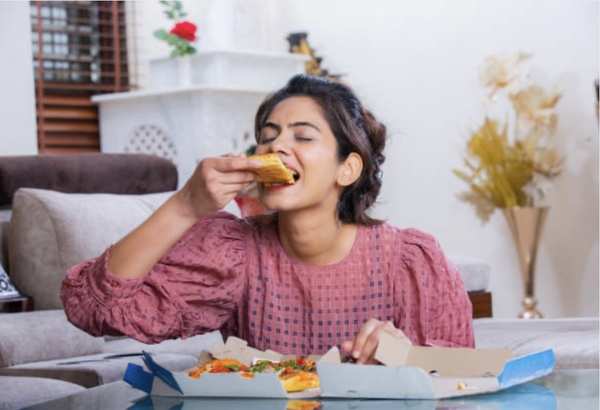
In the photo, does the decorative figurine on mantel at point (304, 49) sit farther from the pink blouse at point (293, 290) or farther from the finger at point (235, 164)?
the finger at point (235, 164)

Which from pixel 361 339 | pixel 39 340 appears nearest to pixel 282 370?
pixel 361 339

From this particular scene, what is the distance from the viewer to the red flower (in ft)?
18.9

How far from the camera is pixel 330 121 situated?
178cm

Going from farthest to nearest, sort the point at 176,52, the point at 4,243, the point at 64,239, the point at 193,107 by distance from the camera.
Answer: the point at 176,52, the point at 193,107, the point at 4,243, the point at 64,239

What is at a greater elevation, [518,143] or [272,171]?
[272,171]

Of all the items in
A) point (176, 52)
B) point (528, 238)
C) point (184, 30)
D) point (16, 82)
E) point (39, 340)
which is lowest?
point (528, 238)

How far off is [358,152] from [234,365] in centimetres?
47

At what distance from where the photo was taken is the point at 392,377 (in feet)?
4.39

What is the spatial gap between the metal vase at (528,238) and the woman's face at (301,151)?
393 centimetres

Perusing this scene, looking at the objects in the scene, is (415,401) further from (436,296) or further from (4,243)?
(4,243)

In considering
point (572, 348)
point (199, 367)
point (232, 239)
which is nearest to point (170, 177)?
point (572, 348)

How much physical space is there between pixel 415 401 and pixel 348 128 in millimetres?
566

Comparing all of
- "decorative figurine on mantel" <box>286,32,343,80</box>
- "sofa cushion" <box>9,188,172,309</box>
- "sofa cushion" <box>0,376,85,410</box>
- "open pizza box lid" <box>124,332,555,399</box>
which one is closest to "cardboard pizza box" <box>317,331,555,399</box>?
"open pizza box lid" <box>124,332,555,399</box>

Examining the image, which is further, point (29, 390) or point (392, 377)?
point (29, 390)
